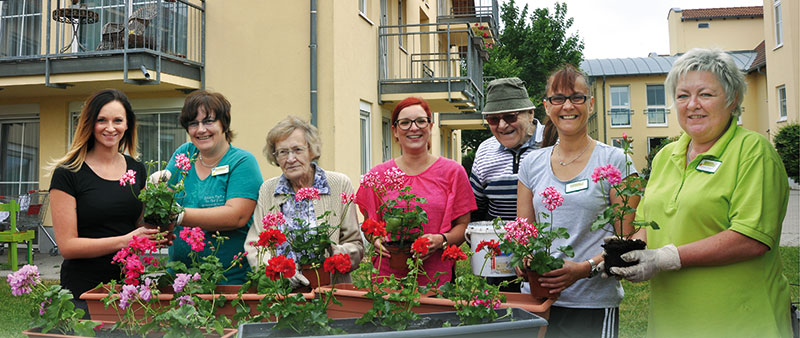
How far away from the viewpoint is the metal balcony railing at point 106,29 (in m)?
8.00

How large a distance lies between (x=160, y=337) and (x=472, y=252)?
44.2 inches

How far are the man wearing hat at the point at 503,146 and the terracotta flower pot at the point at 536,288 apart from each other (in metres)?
0.94

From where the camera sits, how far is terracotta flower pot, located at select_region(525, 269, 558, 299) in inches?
67.9

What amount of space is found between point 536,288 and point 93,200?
1754 millimetres

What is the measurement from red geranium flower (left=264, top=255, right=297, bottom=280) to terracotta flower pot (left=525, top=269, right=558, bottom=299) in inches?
28.1

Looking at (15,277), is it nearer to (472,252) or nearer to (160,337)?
(160,337)

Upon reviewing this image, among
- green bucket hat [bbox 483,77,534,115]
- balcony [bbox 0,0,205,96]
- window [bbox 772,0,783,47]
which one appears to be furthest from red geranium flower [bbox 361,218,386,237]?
window [bbox 772,0,783,47]

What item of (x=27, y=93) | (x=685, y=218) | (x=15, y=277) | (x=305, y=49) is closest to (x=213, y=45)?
(x=305, y=49)

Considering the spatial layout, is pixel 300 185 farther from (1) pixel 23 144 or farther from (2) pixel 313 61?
(1) pixel 23 144

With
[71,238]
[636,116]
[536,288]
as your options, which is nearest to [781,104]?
[636,116]

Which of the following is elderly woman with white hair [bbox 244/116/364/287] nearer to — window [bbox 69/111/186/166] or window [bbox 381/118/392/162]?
window [bbox 69/111/186/166]

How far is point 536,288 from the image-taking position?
1.74 metres

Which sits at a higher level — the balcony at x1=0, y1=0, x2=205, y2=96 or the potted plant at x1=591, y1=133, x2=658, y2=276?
the balcony at x1=0, y1=0, x2=205, y2=96

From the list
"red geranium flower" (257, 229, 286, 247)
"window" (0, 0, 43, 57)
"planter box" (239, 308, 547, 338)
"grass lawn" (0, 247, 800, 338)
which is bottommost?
"grass lawn" (0, 247, 800, 338)
